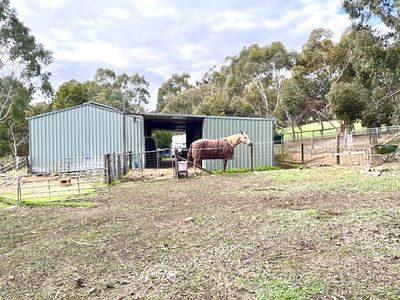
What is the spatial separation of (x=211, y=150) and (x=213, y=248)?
10.4 m

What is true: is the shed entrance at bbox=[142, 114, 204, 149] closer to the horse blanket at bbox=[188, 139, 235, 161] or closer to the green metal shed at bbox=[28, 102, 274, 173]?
the green metal shed at bbox=[28, 102, 274, 173]

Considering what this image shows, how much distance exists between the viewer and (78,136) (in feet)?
60.1

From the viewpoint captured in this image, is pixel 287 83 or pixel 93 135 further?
pixel 287 83

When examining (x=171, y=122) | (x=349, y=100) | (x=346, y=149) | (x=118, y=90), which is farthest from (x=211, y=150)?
(x=118, y=90)

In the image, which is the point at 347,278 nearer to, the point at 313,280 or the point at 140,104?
the point at 313,280

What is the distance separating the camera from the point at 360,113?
20906mm

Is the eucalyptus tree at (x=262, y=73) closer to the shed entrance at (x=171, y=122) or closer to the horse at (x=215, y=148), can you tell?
the shed entrance at (x=171, y=122)

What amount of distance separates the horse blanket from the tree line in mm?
9152

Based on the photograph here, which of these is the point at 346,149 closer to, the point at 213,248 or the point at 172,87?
the point at 213,248

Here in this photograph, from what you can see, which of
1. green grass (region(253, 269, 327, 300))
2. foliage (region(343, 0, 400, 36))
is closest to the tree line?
foliage (region(343, 0, 400, 36))

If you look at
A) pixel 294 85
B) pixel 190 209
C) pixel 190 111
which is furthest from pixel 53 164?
pixel 190 111

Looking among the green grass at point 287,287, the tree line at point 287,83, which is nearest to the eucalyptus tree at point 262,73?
the tree line at point 287,83

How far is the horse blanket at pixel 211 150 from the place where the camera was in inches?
578

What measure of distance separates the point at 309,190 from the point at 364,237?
3858mm
